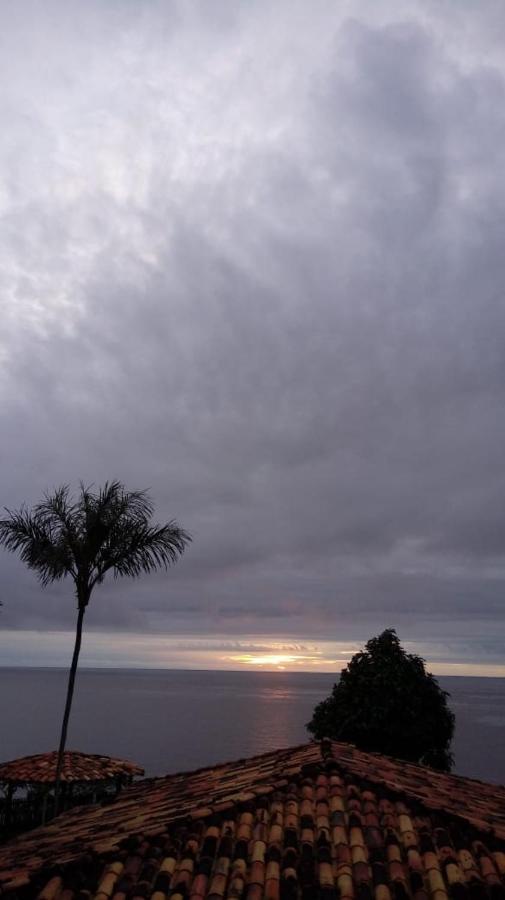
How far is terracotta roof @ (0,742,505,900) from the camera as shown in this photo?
29.5ft

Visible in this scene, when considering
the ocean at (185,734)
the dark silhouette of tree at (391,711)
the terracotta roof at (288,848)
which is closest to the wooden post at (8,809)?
the dark silhouette of tree at (391,711)

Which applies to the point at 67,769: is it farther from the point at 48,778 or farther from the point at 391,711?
the point at 391,711

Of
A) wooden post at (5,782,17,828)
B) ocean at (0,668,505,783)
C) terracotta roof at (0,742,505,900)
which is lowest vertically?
ocean at (0,668,505,783)

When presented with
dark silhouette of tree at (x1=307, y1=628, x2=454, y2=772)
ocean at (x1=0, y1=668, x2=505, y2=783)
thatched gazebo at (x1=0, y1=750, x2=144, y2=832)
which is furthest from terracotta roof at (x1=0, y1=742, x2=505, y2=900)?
ocean at (x1=0, y1=668, x2=505, y2=783)

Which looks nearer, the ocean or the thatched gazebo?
the thatched gazebo

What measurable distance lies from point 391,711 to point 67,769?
540 inches

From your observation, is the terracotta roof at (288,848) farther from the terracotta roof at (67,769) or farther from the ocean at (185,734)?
the ocean at (185,734)

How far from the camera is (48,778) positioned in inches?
980

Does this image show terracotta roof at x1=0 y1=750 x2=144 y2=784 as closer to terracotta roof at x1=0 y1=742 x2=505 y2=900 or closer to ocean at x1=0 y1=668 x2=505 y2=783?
terracotta roof at x1=0 y1=742 x2=505 y2=900

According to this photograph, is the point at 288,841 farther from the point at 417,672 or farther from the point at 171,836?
the point at 417,672

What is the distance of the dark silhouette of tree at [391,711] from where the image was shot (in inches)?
1129

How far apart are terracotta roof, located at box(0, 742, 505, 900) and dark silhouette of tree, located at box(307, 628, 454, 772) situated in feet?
53.0

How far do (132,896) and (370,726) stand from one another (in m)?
21.9

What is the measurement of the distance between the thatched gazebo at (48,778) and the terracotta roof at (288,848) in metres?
13.3
